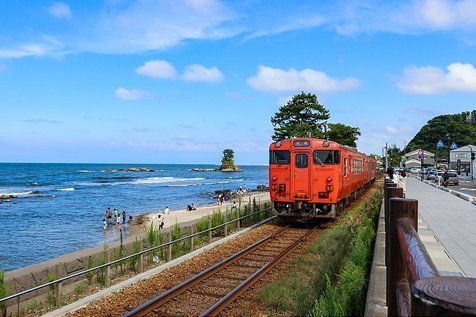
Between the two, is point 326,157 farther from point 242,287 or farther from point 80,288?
point 80,288

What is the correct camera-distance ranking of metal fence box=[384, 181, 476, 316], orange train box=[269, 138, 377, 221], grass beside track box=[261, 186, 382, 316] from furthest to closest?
orange train box=[269, 138, 377, 221] < grass beside track box=[261, 186, 382, 316] < metal fence box=[384, 181, 476, 316]

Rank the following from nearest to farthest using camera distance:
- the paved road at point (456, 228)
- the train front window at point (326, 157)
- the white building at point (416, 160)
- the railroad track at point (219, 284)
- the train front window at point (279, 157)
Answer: the railroad track at point (219, 284)
the paved road at point (456, 228)
the train front window at point (326, 157)
the train front window at point (279, 157)
the white building at point (416, 160)

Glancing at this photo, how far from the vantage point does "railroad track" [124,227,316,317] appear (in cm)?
773

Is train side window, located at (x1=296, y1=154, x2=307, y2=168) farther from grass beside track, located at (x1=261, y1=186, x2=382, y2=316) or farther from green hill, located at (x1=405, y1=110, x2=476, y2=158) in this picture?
green hill, located at (x1=405, y1=110, x2=476, y2=158)

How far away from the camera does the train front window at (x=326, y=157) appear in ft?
54.4

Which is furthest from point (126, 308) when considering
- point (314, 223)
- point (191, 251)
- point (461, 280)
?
point (314, 223)

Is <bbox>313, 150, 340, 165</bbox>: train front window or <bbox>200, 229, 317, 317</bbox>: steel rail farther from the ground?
<bbox>313, 150, 340, 165</bbox>: train front window

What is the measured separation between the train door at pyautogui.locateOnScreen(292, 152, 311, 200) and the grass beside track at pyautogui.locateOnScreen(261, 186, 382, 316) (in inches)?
113

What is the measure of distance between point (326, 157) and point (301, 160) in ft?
2.87

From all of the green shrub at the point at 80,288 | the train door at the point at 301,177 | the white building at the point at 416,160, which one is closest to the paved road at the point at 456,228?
the train door at the point at 301,177

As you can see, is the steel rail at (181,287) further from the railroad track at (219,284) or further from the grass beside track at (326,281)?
the grass beside track at (326,281)

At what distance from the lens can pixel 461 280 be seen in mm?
1315

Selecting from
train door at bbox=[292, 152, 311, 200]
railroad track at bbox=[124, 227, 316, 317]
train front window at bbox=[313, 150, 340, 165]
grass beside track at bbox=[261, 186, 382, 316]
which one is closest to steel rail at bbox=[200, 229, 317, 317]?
railroad track at bbox=[124, 227, 316, 317]

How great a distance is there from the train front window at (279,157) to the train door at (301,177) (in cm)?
38
